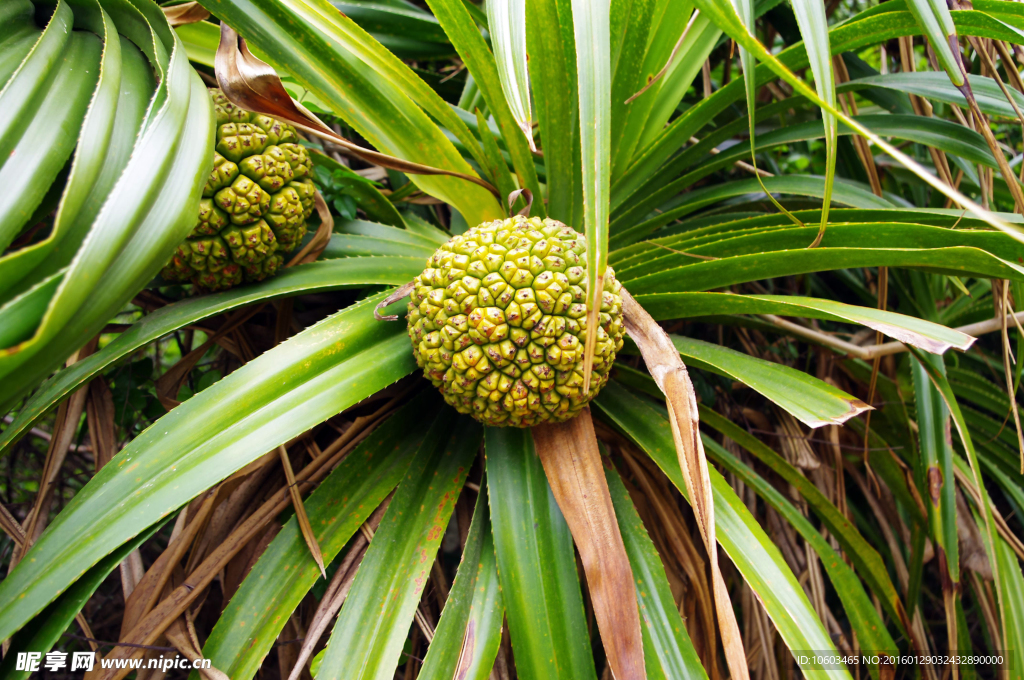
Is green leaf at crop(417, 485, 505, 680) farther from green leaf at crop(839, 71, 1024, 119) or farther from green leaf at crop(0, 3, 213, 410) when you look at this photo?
green leaf at crop(839, 71, 1024, 119)

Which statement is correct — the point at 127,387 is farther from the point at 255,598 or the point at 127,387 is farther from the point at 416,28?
the point at 416,28

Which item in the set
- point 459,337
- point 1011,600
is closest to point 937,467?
point 1011,600

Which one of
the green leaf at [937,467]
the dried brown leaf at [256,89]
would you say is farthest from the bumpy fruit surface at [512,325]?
the green leaf at [937,467]

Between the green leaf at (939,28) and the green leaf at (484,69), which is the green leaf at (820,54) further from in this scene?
the green leaf at (484,69)

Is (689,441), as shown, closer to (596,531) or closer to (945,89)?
(596,531)

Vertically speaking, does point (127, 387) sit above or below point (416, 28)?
below

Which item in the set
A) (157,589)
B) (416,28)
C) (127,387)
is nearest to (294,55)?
(416,28)

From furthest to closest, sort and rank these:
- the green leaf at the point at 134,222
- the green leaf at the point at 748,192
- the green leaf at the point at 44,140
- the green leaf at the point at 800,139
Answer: the green leaf at the point at 748,192 → the green leaf at the point at 800,139 → the green leaf at the point at 44,140 → the green leaf at the point at 134,222

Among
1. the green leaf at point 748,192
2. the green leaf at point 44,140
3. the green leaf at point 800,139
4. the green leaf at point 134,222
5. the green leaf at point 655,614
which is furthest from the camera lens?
the green leaf at point 748,192
